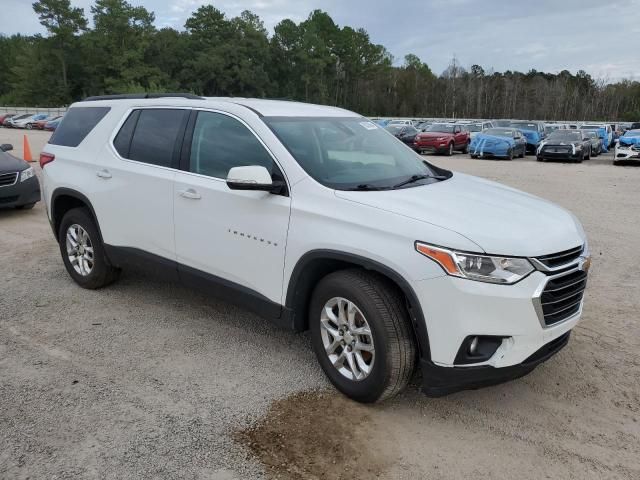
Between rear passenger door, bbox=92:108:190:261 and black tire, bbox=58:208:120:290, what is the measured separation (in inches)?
8.7

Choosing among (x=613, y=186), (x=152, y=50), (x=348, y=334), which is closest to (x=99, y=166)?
(x=348, y=334)

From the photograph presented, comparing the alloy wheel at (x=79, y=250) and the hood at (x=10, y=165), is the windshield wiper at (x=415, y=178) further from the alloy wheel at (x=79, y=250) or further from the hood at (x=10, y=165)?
the hood at (x=10, y=165)

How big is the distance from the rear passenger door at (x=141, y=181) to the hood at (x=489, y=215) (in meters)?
1.71

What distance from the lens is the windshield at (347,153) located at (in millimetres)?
3625

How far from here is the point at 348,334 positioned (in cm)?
336

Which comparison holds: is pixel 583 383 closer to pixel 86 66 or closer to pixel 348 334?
pixel 348 334

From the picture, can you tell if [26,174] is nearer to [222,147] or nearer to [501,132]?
[222,147]

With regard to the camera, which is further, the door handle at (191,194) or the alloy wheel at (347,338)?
the door handle at (191,194)

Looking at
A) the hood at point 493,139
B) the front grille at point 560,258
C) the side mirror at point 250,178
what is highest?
the side mirror at point 250,178

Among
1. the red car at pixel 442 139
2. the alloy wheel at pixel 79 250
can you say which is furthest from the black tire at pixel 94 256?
the red car at pixel 442 139

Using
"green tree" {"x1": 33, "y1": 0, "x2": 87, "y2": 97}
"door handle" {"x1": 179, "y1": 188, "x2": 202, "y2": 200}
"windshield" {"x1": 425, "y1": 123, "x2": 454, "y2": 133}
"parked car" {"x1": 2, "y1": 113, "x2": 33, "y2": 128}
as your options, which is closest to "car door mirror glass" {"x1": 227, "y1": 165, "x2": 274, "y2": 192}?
"door handle" {"x1": 179, "y1": 188, "x2": 202, "y2": 200}

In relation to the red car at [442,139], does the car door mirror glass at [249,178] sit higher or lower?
higher

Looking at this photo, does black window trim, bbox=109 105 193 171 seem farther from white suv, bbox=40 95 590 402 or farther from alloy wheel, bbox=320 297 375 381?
alloy wheel, bbox=320 297 375 381

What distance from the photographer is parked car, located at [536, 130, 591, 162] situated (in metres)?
23.2
